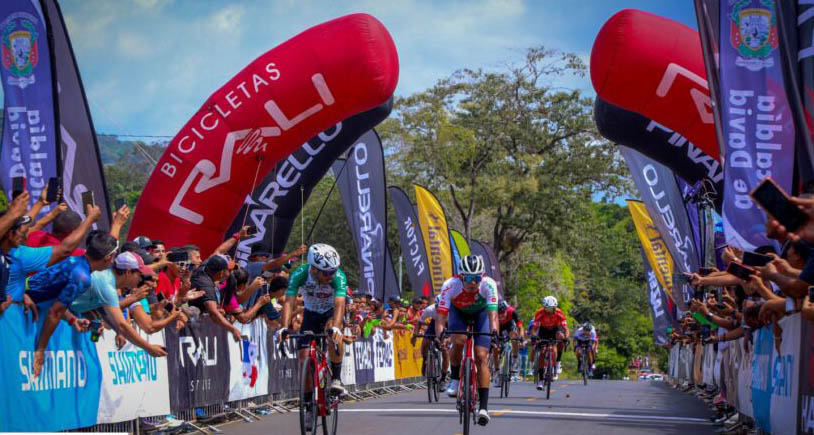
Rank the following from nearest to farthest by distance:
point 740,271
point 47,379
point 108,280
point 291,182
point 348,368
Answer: point 47,379 < point 740,271 < point 108,280 < point 291,182 < point 348,368

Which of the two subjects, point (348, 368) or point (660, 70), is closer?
point (660, 70)

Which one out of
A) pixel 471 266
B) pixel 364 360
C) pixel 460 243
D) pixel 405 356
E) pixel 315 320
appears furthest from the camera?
pixel 460 243

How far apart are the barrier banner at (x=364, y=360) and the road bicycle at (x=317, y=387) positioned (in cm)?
1004

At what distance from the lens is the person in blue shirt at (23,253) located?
26.0 feet

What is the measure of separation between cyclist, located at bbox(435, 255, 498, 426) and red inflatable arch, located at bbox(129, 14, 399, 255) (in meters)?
4.75

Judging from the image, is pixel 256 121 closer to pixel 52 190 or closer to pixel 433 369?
pixel 433 369

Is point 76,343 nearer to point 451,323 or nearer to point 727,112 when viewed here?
point 451,323

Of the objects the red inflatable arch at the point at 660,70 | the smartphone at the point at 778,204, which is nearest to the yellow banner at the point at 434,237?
the red inflatable arch at the point at 660,70

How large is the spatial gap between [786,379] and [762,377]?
1.60 metres

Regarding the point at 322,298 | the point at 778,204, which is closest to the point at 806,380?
the point at 778,204

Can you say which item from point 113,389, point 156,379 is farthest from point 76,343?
point 156,379

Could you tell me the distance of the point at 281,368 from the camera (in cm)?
1647

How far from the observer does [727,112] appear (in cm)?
1231

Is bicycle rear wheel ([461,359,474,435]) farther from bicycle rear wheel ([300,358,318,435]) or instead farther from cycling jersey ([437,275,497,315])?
bicycle rear wheel ([300,358,318,435])
